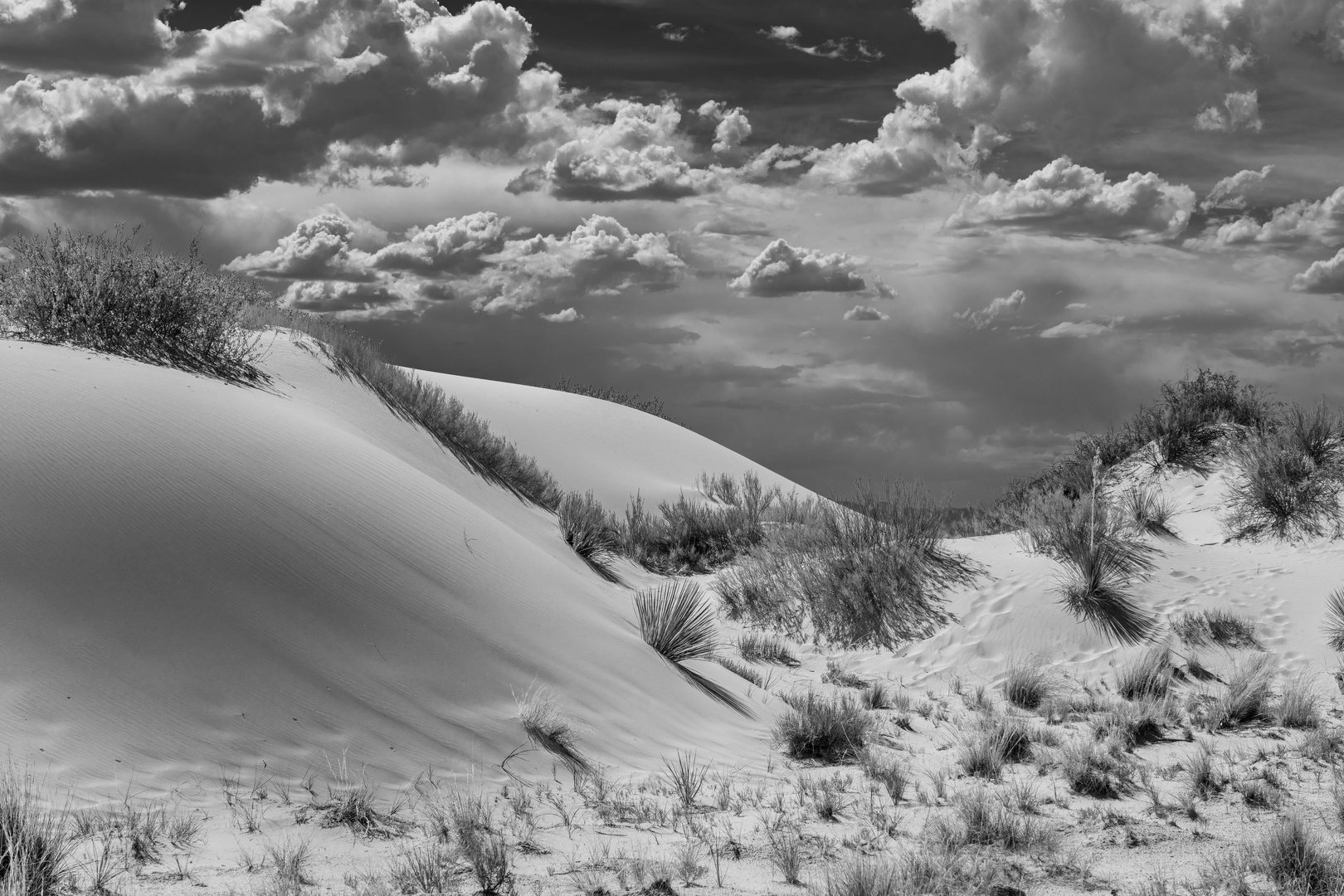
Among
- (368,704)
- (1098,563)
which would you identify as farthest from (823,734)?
(1098,563)

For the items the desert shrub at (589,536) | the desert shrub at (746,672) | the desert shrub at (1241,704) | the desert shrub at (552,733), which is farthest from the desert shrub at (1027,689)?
the desert shrub at (589,536)

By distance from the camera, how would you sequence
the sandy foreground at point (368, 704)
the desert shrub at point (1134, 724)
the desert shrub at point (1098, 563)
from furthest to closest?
the desert shrub at point (1098, 563) → the desert shrub at point (1134, 724) → the sandy foreground at point (368, 704)

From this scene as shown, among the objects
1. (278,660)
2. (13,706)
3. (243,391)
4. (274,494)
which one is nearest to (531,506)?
(243,391)

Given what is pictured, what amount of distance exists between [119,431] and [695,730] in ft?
15.1

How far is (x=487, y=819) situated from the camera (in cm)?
514

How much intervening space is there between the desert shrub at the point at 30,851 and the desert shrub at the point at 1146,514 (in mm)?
12012

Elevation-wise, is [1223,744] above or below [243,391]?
below

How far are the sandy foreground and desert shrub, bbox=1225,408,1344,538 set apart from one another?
168 inches

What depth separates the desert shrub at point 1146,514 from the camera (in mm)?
13133

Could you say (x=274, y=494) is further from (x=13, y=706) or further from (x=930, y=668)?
(x=930, y=668)

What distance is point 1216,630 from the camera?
11.4 m

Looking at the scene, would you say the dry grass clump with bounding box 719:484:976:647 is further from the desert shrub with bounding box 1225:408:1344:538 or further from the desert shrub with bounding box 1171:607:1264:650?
the desert shrub with bounding box 1225:408:1344:538

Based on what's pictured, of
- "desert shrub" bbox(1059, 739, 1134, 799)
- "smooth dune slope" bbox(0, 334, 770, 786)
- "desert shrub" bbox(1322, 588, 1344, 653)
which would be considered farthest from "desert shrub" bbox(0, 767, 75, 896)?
"desert shrub" bbox(1322, 588, 1344, 653)

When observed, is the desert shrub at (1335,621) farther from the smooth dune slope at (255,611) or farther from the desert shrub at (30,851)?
the desert shrub at (30,851)
